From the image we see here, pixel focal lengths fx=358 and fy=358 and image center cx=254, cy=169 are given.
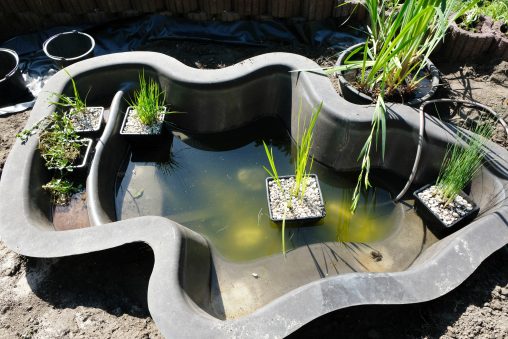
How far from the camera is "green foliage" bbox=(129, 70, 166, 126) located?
2549mm

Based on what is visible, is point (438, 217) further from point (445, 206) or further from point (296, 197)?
point (296, 197)

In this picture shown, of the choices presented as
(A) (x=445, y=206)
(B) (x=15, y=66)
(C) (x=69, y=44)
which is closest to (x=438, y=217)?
(A) (x=445, y=206)

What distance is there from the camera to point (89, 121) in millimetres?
2576

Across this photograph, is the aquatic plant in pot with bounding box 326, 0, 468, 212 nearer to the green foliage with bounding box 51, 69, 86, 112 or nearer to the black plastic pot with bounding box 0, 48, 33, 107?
the green foliage with bounding box 51, 69, 86, 112

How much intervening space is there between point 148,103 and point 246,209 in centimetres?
104

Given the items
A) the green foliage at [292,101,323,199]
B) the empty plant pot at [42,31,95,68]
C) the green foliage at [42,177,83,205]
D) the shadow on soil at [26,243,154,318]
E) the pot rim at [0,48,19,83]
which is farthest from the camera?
the empty plant pot at [42,31,95,68]

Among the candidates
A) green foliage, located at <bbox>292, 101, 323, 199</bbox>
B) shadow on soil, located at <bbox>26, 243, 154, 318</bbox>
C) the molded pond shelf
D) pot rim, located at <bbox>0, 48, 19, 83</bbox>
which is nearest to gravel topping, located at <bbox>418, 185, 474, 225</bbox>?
the molded pond shelf

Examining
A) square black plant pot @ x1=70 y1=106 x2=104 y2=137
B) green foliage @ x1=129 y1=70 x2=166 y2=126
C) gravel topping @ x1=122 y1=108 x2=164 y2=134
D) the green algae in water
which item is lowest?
the green algae in water

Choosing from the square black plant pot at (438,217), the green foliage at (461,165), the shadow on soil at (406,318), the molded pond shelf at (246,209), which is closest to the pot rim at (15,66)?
the molded pond shelf at (246,209)

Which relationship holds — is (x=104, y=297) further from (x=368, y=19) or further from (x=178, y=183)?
(x=368, y=19)

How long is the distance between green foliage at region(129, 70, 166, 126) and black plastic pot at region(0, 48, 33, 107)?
1131mm

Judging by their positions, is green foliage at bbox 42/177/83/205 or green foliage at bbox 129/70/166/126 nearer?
green foliage at bbox 42/177/83/205

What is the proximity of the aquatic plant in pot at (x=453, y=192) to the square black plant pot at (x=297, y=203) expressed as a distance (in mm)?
631

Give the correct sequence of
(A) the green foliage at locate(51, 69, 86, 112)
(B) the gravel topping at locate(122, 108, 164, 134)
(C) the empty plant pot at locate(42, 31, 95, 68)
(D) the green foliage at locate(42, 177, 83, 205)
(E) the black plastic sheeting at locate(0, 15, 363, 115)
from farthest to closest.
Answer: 1. (E) the black plastic sheeting at locate(0, 15, 363, 115)
2. (C) the empty plant pot at locate(42, 31, 95, 68)
3. (B) the gravel topping at locate(122, 108, 164, 134)
4. (A) the green foliage at locate(51, 69, 86, 112)
5. (D) the green foliage at locate(42, 177, 83, 205)
